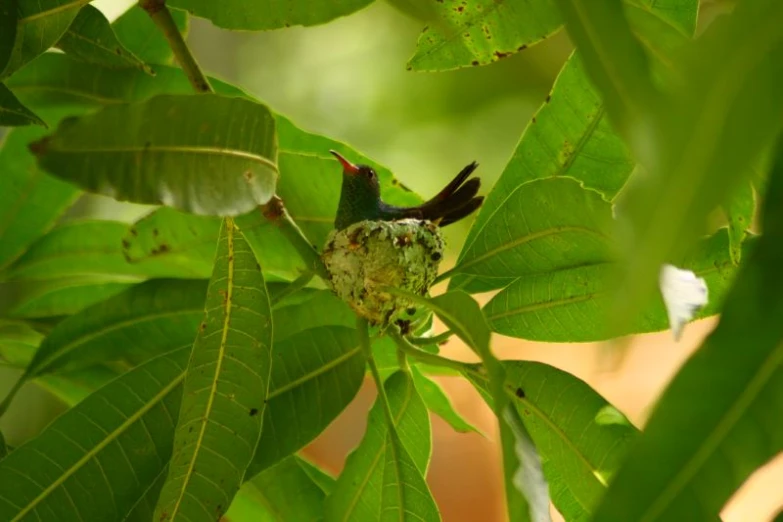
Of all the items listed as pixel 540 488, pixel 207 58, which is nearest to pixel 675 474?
pixel 540 488

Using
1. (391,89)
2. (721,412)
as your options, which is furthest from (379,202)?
(391,89)

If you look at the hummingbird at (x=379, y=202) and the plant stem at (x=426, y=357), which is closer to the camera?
the plant stem at (x=426, y=357)

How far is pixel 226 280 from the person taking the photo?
2.26 feet

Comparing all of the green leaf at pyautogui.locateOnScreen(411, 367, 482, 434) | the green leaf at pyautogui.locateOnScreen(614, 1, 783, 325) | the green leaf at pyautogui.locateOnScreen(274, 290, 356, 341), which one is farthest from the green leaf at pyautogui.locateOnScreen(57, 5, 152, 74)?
the green leaf at pyautogui.locateOnScreen(614, 1, 783, 325)

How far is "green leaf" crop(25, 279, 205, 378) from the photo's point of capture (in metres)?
0.92

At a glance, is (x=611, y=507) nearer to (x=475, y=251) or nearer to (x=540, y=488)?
(x=540, y=488)

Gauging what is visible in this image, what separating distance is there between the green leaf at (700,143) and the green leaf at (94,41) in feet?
2.06

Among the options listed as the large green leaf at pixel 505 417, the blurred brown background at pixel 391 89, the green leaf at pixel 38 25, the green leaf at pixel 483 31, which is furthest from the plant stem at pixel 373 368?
the blurred brown background at pixel 391 89

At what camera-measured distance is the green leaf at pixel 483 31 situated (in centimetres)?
77

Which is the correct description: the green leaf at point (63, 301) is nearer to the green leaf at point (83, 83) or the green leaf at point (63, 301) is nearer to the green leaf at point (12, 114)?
the green leaf at point (83, 83)

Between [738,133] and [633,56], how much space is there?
0.29ft

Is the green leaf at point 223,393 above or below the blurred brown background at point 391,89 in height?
below

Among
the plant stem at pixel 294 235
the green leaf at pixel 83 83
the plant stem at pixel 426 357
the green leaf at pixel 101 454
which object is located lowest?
the green leaf at pixel 101 454

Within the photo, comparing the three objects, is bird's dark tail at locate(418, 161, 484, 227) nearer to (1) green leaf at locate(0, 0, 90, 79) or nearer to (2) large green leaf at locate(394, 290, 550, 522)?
(2) large green leaf at locate(394, 290, 550, 522)
